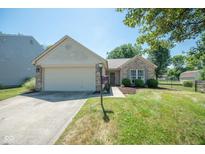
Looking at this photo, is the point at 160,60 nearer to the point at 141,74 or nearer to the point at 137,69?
the point at 141,74

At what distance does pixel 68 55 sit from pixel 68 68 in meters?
1.00

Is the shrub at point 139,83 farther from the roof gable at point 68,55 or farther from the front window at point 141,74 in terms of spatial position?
the roof gable at point 68,55

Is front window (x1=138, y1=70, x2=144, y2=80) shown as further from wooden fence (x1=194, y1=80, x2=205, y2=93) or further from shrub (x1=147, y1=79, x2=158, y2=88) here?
wooden fence (x1=194, y1=80, x2=205, y2=93)

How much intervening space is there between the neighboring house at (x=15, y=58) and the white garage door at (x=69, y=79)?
10.8 metres

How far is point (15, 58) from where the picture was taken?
848 inches

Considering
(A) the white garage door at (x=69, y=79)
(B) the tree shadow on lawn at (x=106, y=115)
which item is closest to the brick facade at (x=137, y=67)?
(A) the white garage door at (x=69, y=79)

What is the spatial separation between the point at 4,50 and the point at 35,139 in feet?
67.4

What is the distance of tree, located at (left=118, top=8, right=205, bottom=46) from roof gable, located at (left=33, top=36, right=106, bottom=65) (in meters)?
6.13

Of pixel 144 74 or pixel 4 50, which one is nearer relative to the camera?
pixel 144 74

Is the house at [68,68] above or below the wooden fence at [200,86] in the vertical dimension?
above

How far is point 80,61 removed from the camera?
12.2 m

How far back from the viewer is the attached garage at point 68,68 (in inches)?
480
